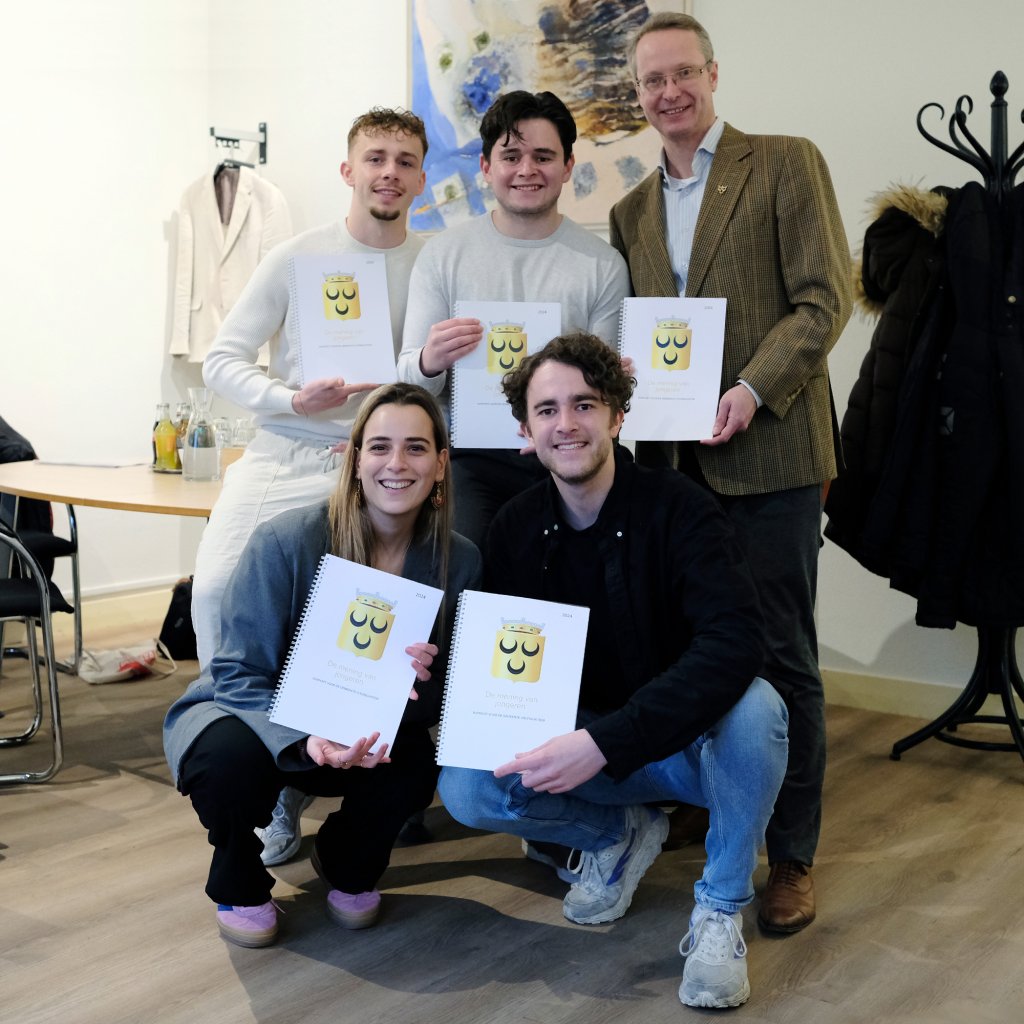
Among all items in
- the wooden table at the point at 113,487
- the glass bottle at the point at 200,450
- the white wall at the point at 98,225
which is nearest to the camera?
the wooden table at the point at 113,487

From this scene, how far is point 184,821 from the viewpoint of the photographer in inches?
116

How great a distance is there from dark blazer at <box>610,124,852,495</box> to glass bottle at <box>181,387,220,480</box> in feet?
5.48

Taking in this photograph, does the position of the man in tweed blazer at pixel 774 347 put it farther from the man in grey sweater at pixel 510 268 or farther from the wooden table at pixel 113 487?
the wooden table at pixel 113 487

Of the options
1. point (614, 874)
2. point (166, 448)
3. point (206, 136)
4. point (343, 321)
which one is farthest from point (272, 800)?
point (206, 136)

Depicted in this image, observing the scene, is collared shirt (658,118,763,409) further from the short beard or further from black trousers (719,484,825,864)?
the short beard

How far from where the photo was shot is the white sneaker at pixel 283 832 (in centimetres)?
266

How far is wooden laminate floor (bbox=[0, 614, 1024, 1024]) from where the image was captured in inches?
80.9

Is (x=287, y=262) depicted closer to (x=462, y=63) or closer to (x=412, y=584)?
(x=412, y=584)

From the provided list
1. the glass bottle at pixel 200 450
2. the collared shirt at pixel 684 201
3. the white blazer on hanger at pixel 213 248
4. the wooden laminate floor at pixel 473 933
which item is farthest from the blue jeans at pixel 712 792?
the white blazer on hanger at pixel 213 248

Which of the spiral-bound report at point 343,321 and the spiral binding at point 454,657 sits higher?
the spiral-bound report at point 343,321

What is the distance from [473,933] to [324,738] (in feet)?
1.66

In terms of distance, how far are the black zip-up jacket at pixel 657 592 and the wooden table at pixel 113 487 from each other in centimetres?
110

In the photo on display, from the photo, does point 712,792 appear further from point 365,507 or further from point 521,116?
point 521,116

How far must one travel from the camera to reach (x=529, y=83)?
462 centimetres
